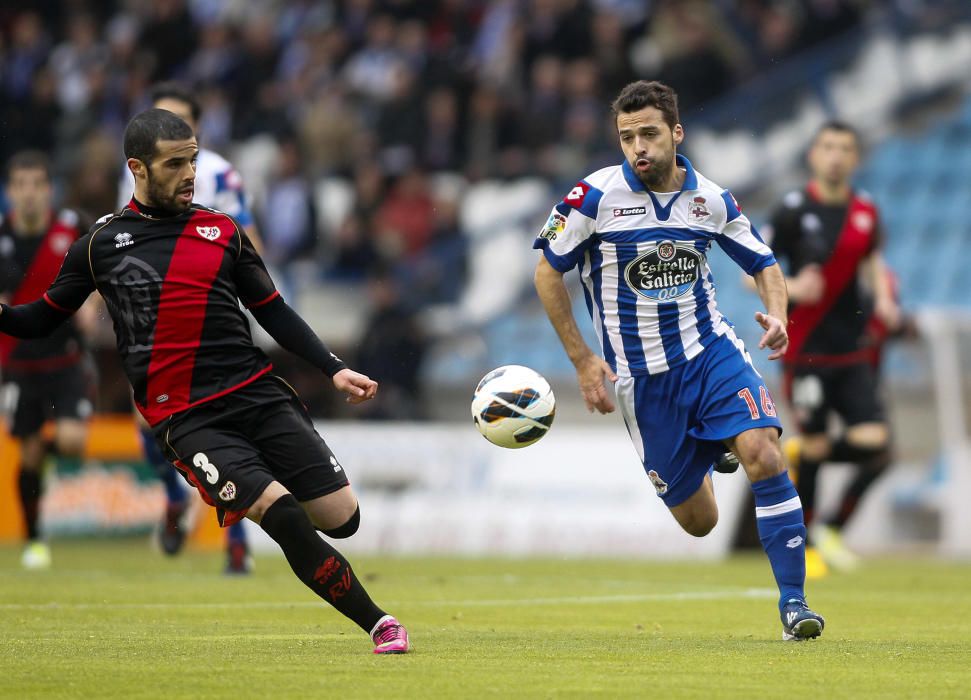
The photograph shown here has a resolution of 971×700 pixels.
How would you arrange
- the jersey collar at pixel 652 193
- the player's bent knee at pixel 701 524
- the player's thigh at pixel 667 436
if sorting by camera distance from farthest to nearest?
the player's bent knee at pixel 701 524, the player's thigh at pixel 667 436, the jersey collar at pixel 652 193

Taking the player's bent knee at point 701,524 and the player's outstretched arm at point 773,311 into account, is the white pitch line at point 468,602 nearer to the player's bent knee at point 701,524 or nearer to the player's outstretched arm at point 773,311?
the player's bent knee at point 701,524

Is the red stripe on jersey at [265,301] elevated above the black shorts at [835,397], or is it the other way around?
the red stripe on jersey at [265,301]

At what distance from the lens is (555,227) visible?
24.1 ft

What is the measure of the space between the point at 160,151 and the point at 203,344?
0.76 m

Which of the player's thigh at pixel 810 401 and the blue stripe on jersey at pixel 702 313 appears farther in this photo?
the player's thigh at pixel 810 401

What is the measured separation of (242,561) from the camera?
35.6 feet

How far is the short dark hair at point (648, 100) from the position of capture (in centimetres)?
712

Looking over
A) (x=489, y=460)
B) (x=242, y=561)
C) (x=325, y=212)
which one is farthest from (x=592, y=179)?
(x=325, y=212)

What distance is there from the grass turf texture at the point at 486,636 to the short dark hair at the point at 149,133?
1.91m

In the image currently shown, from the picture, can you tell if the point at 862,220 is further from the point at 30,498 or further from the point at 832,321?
the point at 30,498

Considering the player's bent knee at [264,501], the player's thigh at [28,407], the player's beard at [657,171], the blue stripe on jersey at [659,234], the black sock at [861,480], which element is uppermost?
the player's beard at [657,171]

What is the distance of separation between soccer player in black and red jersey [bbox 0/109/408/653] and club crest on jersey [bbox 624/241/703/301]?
1628 mm

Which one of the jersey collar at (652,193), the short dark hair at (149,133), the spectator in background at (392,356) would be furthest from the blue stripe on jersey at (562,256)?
the spectator in background at (392,356)

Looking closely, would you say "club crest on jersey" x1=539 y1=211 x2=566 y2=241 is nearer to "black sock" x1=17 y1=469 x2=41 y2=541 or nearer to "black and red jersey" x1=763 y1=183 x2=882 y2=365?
"black and red jersey" x1=763 y1=183 x2=882 y2=365
